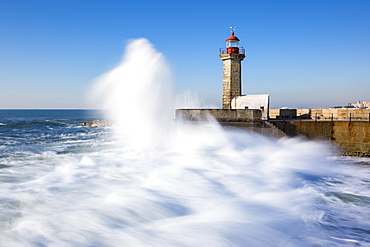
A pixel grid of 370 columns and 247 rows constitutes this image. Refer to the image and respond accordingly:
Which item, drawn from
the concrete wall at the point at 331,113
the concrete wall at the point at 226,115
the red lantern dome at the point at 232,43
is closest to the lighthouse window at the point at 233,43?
the red lantern dome at the point at 232,43

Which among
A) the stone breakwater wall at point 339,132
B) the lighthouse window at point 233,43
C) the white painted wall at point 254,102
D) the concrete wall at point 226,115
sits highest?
the lighthouse window at point 233,43

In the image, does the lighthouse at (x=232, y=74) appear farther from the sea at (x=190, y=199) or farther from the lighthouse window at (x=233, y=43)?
the sea at (x=190, y=199)

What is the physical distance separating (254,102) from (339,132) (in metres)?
3.51

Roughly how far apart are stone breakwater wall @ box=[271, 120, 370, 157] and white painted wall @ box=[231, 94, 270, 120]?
1.07m

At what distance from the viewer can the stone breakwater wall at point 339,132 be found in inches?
400

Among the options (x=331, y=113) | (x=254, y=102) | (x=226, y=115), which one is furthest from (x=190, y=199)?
(x=331, y=113)

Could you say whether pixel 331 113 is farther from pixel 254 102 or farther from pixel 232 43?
pixel 232 43

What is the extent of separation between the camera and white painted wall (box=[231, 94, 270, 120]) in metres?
11.2

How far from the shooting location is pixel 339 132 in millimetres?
10422

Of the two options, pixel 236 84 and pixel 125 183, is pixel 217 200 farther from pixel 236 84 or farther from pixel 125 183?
pixel 236 84

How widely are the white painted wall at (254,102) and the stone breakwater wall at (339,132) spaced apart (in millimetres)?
1068

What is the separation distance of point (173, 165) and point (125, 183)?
2153 mm

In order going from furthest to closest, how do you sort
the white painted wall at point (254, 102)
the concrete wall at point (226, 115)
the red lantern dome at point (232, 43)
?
the red lantern dome at point (232, 43) < the white painted wall at point (254, 102) < the concrete wall at point (226, 115)

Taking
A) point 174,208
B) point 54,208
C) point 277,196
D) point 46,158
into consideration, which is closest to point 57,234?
point 54,208
